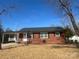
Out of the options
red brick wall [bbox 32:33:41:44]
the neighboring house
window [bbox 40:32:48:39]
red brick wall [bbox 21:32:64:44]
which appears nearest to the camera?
red brick wall [bbox 21:32:64:44]

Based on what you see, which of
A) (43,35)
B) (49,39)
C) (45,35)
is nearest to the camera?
(49,39)

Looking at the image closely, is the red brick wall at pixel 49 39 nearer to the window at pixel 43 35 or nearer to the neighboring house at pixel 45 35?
the neighboring house at pixel 45 35

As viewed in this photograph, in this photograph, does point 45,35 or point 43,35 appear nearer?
point 45,35

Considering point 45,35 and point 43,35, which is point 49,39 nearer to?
point 45,35

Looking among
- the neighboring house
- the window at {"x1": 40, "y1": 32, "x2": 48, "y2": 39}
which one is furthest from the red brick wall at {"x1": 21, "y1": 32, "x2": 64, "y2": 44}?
the window at {"x1": 40, "y1": 32, "x2": 48, "y2": 39}

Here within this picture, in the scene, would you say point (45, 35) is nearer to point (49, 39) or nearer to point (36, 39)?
point (49, 39)

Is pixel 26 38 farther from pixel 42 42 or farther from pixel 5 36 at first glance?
pixel 5 36

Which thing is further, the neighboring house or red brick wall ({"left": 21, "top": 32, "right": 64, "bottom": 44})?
the neighboring house

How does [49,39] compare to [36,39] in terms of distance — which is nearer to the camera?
[49,39]

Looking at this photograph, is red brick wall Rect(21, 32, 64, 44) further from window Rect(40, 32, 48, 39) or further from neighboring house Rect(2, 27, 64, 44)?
window Rect(40, 32, 48, 39)

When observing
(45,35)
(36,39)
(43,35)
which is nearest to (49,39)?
(45,35)

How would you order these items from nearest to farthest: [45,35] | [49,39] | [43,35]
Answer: [49,39] → [45,35] → [43,35]

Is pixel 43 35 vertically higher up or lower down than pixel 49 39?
higher up

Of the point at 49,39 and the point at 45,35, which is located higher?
the point at 45,35
